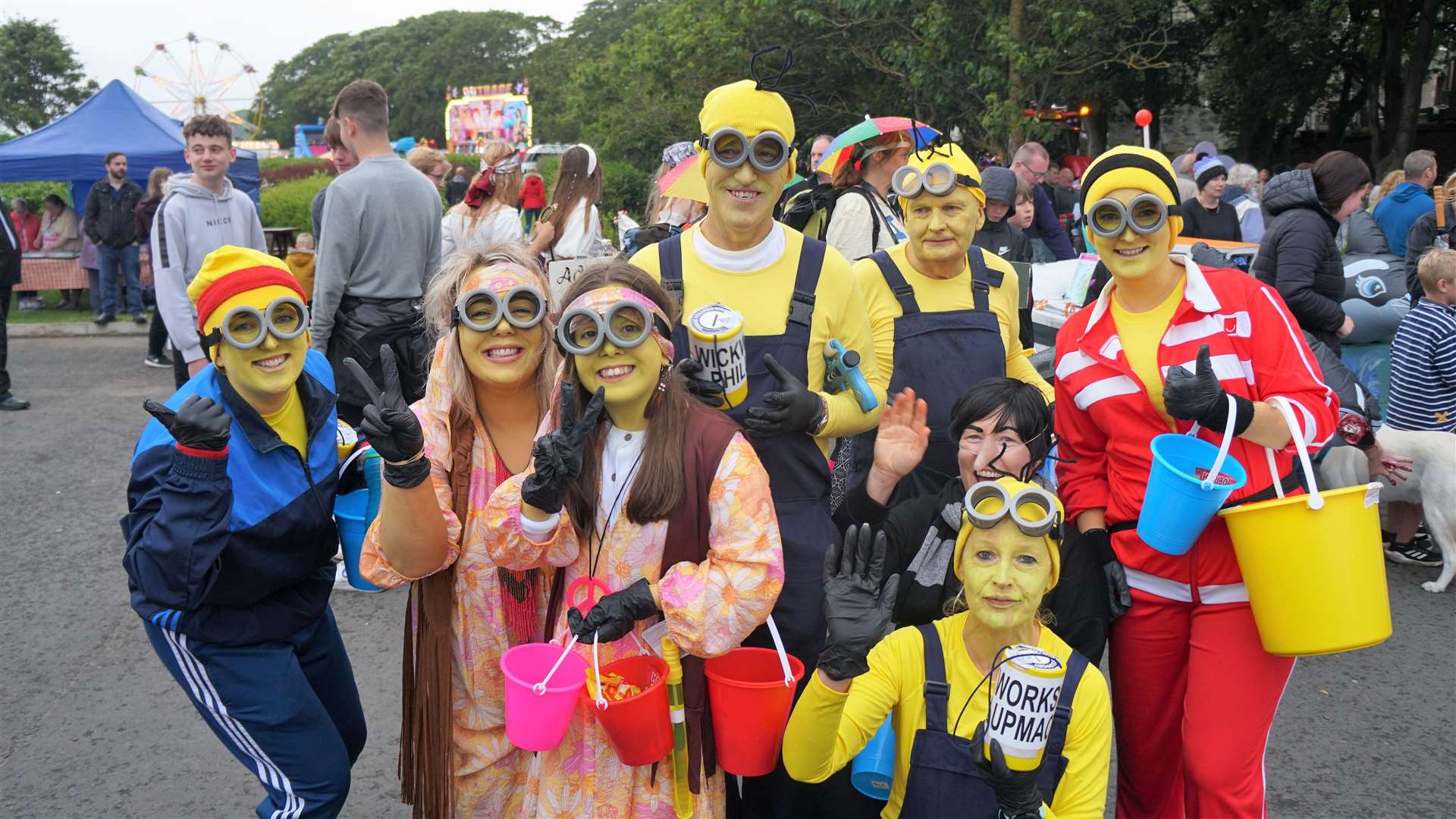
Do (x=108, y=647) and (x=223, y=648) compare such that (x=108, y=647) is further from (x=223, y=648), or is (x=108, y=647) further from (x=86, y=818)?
(x=223, y=648)

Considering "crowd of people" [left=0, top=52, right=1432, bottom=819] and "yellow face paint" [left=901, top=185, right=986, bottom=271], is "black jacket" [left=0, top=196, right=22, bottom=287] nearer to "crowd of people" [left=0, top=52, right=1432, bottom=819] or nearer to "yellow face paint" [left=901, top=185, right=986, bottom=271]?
"crowd of people" [left=0, top=52, right=1432, bottom=819]

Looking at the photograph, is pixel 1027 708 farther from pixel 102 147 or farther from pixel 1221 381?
pixel 102 147

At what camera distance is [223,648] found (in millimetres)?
2686

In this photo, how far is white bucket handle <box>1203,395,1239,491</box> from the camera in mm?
2492

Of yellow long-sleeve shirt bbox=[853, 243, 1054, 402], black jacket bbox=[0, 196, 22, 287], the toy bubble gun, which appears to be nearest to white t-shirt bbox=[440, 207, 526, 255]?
yellow long-sleeve shirt bbox=[853, 243, 1054, 402]

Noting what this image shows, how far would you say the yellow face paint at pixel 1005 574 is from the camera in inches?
96.0

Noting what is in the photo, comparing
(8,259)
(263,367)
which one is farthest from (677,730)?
(8,259)

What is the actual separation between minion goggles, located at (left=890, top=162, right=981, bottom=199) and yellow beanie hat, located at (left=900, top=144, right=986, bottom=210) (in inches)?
0.5

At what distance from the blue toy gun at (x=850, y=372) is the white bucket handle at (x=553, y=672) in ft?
3.34

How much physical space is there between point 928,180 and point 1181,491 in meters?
1.42

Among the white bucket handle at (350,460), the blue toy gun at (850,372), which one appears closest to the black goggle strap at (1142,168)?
the blue toy gun at (850,372)

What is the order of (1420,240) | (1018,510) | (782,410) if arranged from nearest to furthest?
1. (1018,510)
2. (782,410)
3. (1420,240)

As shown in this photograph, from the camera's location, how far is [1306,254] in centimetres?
535

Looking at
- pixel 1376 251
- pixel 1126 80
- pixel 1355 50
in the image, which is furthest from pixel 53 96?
pixel 1376 251
